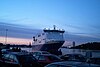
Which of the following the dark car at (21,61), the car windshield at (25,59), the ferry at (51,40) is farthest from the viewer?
the ferry at (51,40)

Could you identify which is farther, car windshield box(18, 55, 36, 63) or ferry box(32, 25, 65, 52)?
ferry box(32, 25, 65, 52)

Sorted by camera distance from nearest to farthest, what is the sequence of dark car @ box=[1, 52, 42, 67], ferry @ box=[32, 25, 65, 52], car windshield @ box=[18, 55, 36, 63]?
dark car @ box=[1, 52, 42, 67] < car windshield @ box=[18, 55, 36, 63] < ferry @ box=[32, 25, 65, 52]

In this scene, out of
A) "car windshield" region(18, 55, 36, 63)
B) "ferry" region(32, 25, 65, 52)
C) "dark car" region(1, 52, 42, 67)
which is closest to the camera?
"dark car" region(1, 52, 42, 67)

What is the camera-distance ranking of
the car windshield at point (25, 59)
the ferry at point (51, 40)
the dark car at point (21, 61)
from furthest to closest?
the ferry at point (51, 40), the car windshield at point (25, 59), the dark car at point (21, 61)

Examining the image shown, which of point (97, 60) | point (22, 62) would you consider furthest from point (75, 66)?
point (97, 60)

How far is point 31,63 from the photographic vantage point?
16.0m

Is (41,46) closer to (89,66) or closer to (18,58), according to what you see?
(18,58)

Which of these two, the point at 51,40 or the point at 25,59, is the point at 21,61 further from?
the point at 51,40

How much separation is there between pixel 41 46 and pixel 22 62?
4277cm

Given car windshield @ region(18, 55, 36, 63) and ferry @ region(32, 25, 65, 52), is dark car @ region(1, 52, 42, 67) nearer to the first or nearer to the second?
car windshield @ region(18, 55, 36, 63)

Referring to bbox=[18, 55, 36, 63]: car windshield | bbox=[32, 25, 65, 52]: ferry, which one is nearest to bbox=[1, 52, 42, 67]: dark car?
bbox=[18, 55, 36, 63]: car windshield

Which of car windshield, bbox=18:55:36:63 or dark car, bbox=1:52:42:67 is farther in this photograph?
car windshield, bbox=18:55:36:63

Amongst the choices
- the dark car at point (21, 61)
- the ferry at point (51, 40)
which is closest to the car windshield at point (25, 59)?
the dark car at point (21, 61)

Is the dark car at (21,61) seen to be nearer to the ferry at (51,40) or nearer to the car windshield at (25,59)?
the car windshield at (25,59)
